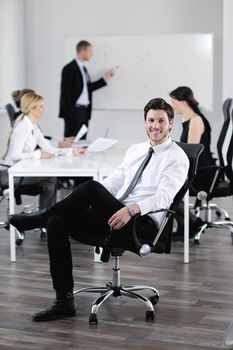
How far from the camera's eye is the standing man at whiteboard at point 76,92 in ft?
28.0

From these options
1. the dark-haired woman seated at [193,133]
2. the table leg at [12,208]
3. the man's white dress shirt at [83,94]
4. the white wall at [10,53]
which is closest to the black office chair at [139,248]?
the table leg at [12,208]

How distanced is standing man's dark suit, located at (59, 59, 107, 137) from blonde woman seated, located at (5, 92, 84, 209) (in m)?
2.43

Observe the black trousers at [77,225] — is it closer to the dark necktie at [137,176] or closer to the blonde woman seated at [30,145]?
the dark necktie at [137,176]

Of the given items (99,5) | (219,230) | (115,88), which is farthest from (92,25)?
(219,230)

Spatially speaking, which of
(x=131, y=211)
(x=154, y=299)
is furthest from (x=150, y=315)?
(x=131, y=211)

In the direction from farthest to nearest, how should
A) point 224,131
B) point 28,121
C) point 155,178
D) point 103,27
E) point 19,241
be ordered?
1. point 103,27
2. point 224,131
3. point 28,121
4. point 19,241
5. point 155,178

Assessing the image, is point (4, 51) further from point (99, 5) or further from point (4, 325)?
point (4, 325)

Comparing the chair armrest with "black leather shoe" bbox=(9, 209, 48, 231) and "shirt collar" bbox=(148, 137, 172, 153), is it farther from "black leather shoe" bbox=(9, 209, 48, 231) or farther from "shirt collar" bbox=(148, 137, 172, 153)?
"black leather shoe" bbox=(9, 209, 48, 231)

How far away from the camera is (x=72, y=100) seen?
28.2 ft

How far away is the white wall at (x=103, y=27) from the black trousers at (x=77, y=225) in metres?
5.42

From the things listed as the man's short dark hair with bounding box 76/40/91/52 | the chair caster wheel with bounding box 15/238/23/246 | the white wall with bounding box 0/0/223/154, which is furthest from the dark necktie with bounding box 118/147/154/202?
the white wall with bounding box 0/0/223/154

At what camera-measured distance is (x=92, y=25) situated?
9.39 metres

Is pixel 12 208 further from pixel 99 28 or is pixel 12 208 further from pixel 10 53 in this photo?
pixel 99 28

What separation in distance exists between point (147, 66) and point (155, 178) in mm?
5204
